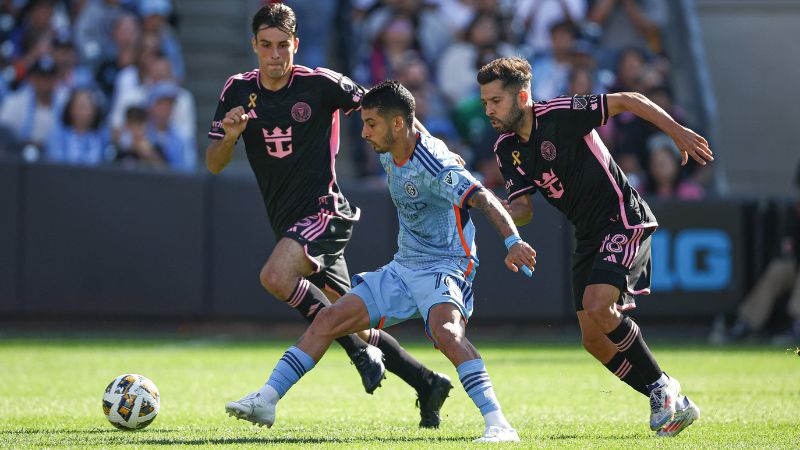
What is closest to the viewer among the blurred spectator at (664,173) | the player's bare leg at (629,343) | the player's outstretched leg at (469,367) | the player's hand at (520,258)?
the player's hand at (520,258)

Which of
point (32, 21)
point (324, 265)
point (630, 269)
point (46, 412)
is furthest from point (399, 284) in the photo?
point (32, 21)

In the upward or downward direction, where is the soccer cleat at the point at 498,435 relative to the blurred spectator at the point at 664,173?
downward

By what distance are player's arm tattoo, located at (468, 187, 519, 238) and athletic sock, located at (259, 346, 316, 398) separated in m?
1.24

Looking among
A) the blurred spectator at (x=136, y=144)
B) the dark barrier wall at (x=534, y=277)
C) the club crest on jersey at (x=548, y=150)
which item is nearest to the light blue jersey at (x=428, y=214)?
the club crest on jersey at (x=548, y=150)

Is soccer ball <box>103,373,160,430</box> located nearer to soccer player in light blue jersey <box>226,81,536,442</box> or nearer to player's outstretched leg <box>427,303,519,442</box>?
soccer player in light blue jersey <box>226,81,536,442</box>

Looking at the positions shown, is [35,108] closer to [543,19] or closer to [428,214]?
[543,19]

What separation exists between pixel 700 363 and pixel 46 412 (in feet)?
21.7

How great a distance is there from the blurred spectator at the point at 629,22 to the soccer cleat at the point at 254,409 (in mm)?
12705

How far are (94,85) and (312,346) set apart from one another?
11.0 m

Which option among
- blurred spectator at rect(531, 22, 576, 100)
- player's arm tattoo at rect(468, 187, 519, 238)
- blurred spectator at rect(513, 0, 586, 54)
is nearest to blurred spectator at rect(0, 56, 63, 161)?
blurred spectator at rect(531, 22, 576, 100)

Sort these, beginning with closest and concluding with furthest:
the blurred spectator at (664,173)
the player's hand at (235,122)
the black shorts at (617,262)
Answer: the black shorts at (617,262)
the player's hand at (235,122)
the blurred spectator at (664,173)

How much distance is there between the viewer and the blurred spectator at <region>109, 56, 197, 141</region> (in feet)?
52.9

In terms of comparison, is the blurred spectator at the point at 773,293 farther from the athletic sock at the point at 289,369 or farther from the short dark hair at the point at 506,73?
the athletic sock at the point at 289,369

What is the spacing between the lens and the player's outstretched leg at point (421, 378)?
289 inches
